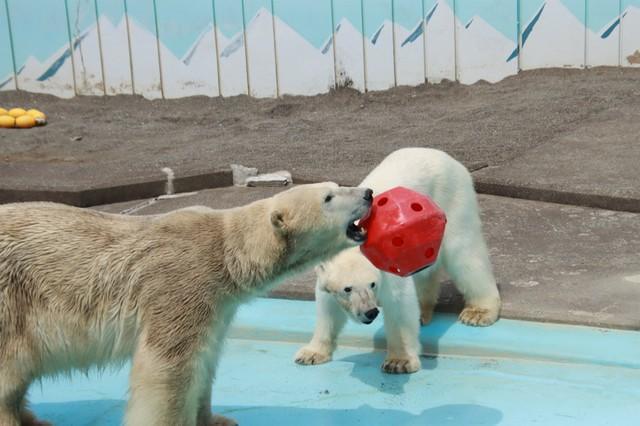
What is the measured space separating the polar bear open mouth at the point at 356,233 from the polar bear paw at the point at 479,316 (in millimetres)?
1255

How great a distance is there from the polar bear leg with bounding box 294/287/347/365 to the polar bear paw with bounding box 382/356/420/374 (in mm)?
275

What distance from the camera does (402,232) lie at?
304cm

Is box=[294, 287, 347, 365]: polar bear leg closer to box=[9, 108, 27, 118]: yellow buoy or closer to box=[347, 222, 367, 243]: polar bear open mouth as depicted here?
box=[347, 222, 367, 243]: polar bear open mouth

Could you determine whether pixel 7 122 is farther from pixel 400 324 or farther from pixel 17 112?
pixel 400 324

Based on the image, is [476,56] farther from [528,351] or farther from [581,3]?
[528,351]

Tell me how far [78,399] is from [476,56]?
671 cm

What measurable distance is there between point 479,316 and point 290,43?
6.42m

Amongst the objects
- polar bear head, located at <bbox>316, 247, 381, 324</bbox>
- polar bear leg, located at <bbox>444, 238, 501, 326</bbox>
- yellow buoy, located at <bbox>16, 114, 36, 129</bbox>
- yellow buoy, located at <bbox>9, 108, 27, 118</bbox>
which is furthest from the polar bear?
yellow buoy, located at <bbox>9, 108, 27, 118</bbox>

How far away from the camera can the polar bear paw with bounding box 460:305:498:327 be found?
164 inches

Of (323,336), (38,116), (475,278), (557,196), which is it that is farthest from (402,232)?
(38,116)

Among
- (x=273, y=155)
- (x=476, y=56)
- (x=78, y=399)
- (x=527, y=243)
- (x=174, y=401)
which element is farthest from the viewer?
(x=476, y=56)

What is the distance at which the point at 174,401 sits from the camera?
2.92m

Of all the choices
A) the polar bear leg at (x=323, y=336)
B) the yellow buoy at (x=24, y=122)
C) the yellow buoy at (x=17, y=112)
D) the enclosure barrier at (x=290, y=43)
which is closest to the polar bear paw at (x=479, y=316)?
the polar bear leg at (x=323, y=336)

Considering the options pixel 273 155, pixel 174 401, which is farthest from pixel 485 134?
pixel 174 401
